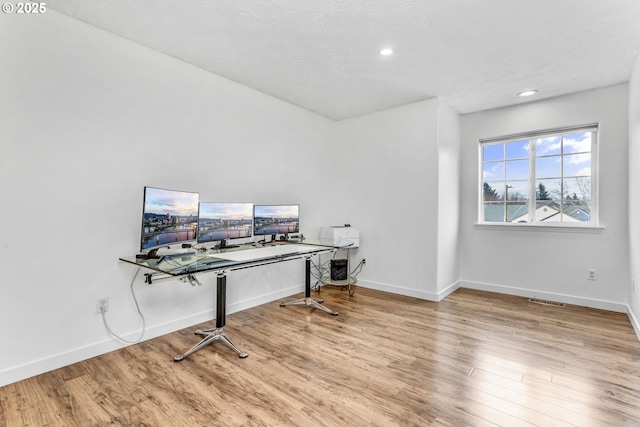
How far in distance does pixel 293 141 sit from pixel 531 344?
133 inches

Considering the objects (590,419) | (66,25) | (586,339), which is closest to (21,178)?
(66,25)

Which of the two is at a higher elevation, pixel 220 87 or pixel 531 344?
pixel 220 87

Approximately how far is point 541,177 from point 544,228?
67 cm

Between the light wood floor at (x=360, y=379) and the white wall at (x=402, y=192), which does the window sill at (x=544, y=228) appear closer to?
the white wall at (x=402, y=192)

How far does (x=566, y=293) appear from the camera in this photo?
376 centimetres

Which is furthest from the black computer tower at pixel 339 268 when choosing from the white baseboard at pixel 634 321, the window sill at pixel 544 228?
the white baseboard at pixel 634 321

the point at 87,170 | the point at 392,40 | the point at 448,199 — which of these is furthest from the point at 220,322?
the point at 448,199

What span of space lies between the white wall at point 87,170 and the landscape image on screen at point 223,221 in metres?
0.30

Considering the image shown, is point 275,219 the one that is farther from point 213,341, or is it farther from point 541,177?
point 541,177

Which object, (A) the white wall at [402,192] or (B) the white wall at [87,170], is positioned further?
(A) the white wall at [402,192]

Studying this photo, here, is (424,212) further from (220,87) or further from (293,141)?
(220,87)

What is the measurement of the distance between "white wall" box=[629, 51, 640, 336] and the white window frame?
41cm

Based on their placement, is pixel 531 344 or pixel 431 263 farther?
pixel 431 263

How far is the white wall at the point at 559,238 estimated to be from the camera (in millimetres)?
3447
